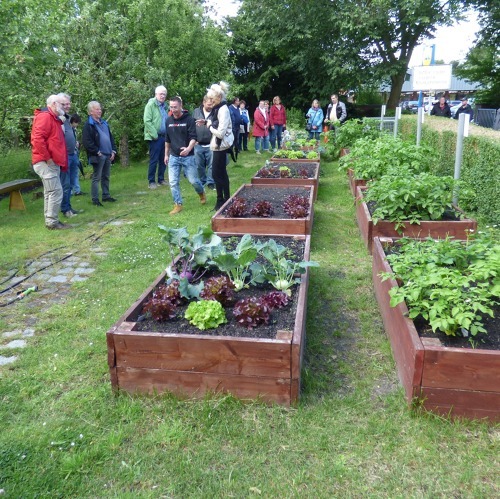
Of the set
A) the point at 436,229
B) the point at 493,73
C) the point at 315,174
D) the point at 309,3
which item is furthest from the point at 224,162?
the point at 493,73

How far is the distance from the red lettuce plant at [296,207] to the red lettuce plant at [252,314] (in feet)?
9.45

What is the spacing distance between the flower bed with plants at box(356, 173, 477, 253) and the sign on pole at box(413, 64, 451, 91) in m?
4.82

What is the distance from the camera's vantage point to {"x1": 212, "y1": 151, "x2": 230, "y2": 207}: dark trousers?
24.5 ft

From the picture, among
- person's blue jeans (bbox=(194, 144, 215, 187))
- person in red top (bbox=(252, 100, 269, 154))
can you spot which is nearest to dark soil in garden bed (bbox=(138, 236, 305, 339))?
person's blue jeans (bbox=(194, 144, 215, 187))

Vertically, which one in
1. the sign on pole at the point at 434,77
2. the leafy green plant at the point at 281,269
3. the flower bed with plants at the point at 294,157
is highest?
the sign on pole at the point at 434,77

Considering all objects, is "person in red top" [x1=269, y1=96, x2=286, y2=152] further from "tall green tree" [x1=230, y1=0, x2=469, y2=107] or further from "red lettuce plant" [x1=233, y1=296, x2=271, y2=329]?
"red lettuce plant" [x1=233, y1=296, x2=271, y2=329]

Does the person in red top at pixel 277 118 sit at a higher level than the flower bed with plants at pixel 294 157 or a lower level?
higher

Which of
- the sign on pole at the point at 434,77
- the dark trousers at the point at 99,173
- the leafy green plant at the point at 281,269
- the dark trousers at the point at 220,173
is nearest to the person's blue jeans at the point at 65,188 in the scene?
the dark trousers at the point at 99,173

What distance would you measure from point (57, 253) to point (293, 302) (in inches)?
150

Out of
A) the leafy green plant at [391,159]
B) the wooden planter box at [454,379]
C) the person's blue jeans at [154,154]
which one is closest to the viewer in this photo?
the wooden planter box at [454,379]

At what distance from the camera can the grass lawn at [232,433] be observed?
2.43 meters

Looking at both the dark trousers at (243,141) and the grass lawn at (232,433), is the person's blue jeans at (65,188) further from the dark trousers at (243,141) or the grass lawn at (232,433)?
the dark trousers at (243,141)

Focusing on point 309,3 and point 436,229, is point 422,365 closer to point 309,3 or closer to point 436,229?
point 436,229

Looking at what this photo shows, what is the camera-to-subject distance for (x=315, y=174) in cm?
922
